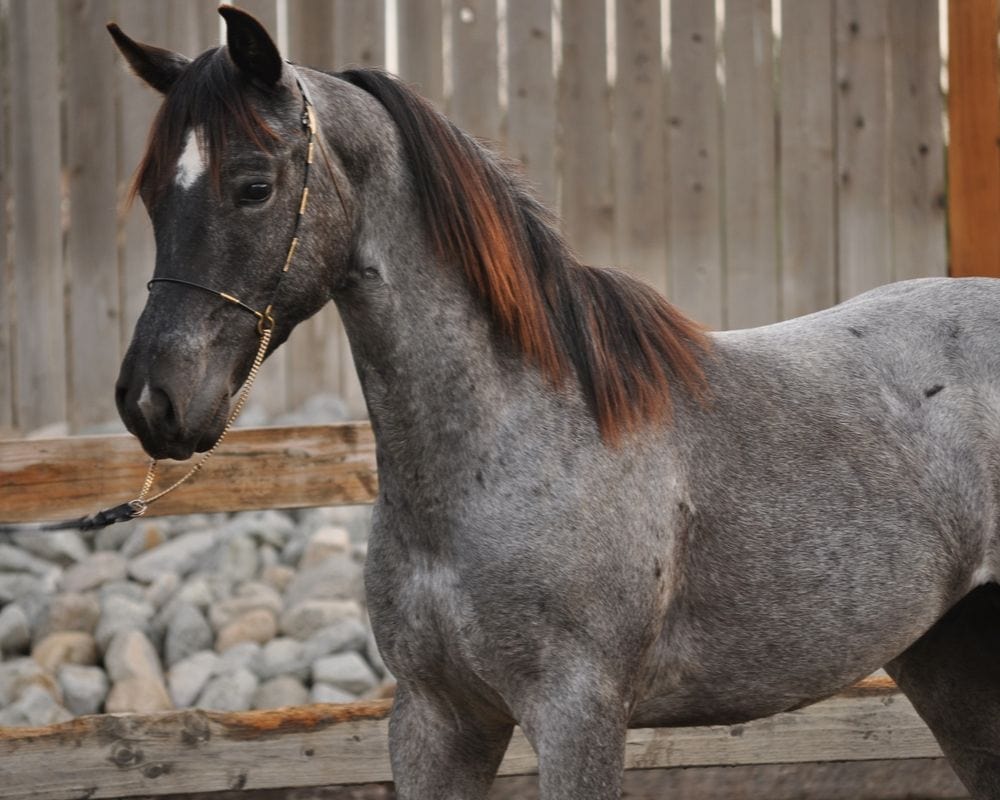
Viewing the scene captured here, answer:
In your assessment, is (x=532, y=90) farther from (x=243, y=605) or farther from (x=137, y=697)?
(x=137, y=697)

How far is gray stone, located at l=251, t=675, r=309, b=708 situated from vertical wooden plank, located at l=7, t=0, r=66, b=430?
140cm

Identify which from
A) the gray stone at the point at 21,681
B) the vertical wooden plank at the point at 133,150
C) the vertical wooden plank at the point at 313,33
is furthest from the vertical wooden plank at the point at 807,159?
the gray stone at the point at 21,681

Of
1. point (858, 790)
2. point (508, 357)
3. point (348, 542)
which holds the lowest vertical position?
point (858, 790)

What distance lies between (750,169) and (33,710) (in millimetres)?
3251

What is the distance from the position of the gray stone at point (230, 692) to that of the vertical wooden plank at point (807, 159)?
8.05ft

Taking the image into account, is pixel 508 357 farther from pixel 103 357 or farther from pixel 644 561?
pixel 103 357

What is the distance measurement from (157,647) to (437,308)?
9.68 feet

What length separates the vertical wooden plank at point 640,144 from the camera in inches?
199

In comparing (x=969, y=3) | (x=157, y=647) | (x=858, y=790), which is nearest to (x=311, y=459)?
(x=157, y=647)

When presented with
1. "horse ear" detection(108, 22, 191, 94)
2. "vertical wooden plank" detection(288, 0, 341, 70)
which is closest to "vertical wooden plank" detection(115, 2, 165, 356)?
"vertical wooden plank" detection(288, 0, 341, 70)

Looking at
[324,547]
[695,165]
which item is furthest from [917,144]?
[324,547]

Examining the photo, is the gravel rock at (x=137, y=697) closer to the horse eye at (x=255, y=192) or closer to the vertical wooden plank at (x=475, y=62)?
the vertical wooden plank at (x=475, y=62)

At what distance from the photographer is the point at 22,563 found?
5.12 m

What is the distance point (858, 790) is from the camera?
373 centimetres
